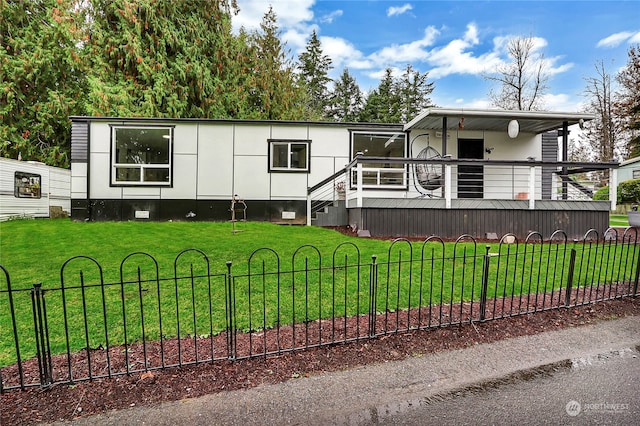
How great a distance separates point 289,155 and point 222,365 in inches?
344

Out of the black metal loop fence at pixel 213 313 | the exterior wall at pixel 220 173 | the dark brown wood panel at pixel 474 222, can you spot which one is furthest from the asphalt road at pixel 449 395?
the exterior wall at pixel 220 173

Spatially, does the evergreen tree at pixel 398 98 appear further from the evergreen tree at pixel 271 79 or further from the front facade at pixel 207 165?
the front facade at pixel 207 165

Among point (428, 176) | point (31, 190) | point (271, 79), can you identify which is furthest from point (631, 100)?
point (31, 190)

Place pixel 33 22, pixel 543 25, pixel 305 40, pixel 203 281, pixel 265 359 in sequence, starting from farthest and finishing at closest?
1. pixel 305 40
2. pixel 543 25
3. pixel 33 22
4. pixel 203 281
5. pixel 265 359

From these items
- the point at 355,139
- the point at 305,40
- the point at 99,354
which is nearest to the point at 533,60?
the point at 355,139

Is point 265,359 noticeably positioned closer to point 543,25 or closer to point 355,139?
point 355,139

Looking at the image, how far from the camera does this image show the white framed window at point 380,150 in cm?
1089

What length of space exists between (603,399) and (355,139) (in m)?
9.34

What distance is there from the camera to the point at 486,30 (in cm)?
1709

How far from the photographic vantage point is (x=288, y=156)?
35.6ft

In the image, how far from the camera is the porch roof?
29.5 ft

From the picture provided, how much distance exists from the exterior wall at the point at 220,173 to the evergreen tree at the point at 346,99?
22.6 meters

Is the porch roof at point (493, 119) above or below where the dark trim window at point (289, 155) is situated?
above

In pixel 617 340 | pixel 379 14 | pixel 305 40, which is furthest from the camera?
pixel 305 40
